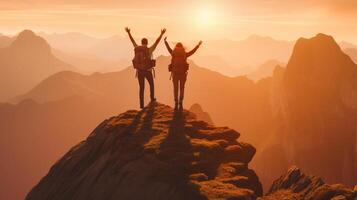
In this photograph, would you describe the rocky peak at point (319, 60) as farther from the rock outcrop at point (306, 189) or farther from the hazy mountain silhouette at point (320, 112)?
the rock outcrop at point (306, 189)

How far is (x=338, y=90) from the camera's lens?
12975 cm

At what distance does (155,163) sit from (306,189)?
6.52 metres

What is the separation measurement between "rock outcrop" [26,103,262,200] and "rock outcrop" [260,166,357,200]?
1170mm

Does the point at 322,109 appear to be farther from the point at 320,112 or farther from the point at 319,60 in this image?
the point at 319,60

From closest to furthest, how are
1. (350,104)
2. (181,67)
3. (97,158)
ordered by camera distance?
(97,158) < (181,67) < (350,104)

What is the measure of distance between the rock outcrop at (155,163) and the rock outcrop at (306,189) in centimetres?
117

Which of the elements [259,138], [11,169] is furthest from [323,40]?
[11,169]

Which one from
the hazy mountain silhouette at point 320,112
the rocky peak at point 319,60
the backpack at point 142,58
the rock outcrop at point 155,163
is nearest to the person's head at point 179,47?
the backpack at point 142,58

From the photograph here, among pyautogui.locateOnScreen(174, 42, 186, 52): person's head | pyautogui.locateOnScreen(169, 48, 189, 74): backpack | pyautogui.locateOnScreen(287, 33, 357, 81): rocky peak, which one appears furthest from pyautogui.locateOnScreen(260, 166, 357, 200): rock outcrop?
pyautogui.locateOnScreen(287, 33, 357, 81): rocky peak

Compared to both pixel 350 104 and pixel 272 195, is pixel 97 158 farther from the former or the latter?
pixel 350 104

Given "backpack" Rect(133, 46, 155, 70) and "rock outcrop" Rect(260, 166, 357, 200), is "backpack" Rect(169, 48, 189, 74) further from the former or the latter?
"rock outcrop" Rect(260, 166, 357, 200)

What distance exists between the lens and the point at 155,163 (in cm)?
1778

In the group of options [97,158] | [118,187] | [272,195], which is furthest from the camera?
[97,158]

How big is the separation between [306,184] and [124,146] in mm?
8216
